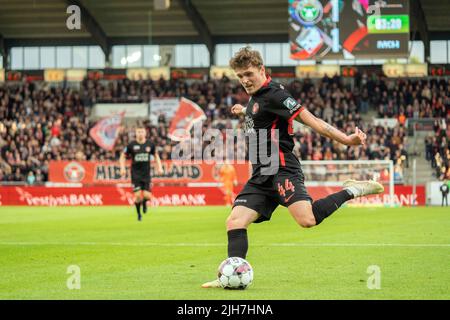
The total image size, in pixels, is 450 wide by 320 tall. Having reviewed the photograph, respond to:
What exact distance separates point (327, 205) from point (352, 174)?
27.8 m

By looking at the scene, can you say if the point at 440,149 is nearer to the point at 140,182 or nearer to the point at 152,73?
the point at 152,73

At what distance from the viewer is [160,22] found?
2100 inches

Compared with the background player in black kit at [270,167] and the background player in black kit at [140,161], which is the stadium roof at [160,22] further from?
the background player in black kit at [270,167]

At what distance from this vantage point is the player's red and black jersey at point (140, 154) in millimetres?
23391

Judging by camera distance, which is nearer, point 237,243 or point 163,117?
point 237,243

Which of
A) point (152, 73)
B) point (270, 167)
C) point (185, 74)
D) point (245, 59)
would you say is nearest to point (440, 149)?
point (185, 74)

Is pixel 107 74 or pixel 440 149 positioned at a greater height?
pixel 107 74

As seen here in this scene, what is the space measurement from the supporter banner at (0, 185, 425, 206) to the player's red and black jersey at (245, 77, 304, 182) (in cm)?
2833

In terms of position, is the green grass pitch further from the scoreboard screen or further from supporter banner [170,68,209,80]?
supporter banner [170,68,209,80]

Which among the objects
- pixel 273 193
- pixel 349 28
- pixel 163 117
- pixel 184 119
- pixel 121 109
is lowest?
pixel 273 193

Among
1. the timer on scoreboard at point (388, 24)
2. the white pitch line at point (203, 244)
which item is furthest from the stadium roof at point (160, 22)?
the white pitch line at point (203, 244)

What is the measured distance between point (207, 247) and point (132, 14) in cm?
3980

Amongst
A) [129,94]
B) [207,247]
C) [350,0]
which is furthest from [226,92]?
[207,247]
